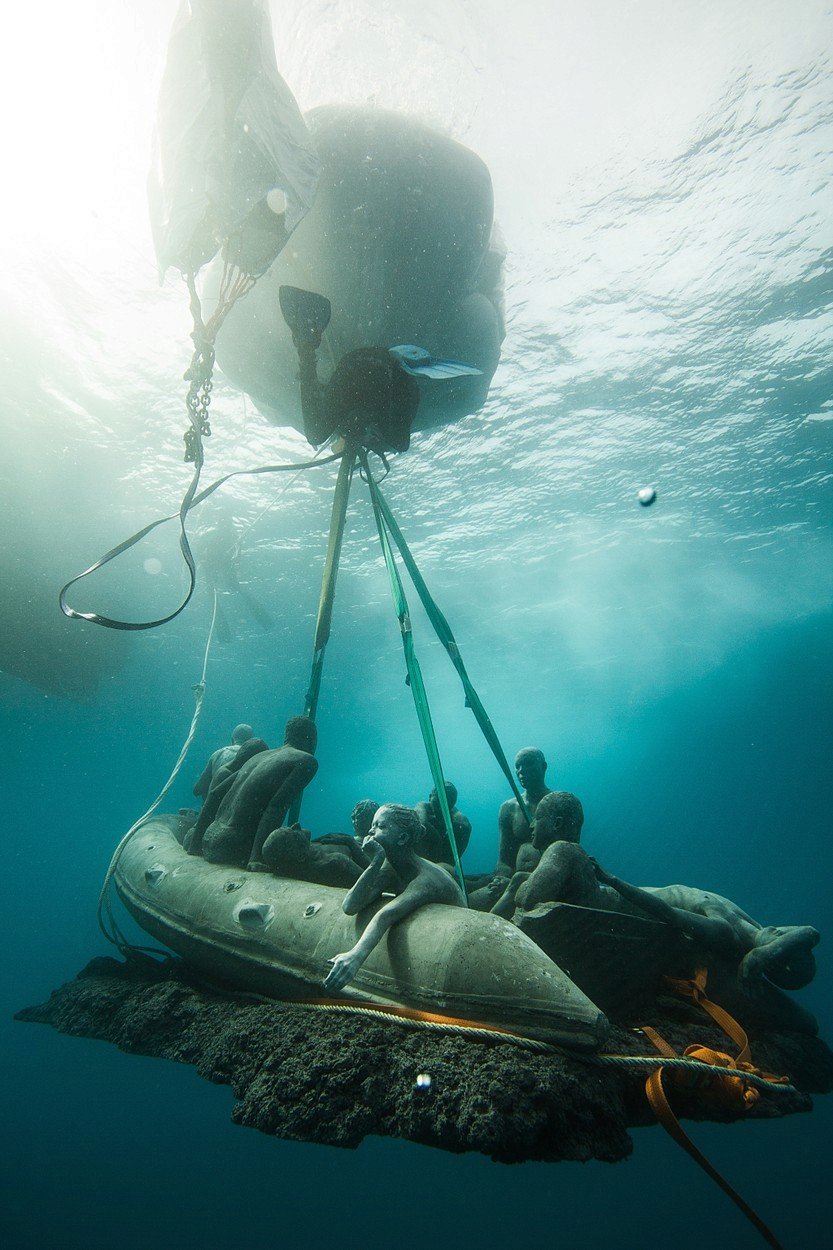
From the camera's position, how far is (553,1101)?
2.31 meters

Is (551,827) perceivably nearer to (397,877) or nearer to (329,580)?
(397,877)

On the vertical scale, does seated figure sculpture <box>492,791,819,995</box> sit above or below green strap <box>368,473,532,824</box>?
below

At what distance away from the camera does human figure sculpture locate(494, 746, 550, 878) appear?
6496 millimetres

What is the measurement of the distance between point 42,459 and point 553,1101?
56.9 feet

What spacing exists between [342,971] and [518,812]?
3.77 metres

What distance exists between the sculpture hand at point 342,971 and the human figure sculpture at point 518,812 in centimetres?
357

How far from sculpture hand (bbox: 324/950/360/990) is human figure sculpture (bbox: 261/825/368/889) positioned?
1532 mm

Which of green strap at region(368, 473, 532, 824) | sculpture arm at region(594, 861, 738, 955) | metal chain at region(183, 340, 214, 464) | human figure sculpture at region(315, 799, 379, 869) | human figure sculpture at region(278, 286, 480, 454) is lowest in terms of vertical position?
human figure sculpture at region(315, 799, 379, 869)

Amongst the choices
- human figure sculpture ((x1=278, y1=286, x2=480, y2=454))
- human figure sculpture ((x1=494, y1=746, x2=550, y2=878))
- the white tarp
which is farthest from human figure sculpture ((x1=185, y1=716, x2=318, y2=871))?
the white tarp

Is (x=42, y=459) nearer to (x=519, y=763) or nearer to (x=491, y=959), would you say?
(x=519, y=763)

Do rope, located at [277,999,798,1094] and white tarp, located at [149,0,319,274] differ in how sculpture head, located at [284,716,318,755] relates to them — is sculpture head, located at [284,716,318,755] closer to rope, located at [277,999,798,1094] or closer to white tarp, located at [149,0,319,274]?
rope, located at [277,999,798,1094]

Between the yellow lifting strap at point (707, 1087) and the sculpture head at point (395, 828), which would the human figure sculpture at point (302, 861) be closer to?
the sculpture head at point (395, 828)

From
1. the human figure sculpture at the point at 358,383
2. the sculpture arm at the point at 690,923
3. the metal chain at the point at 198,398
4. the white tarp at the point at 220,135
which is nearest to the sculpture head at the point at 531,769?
the sculpture arm at the point at 690,923

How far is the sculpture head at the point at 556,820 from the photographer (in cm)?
517
